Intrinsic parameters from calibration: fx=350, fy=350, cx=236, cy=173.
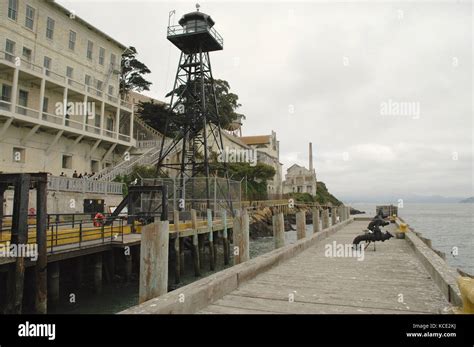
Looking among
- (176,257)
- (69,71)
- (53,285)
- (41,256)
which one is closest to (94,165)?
(69,71)

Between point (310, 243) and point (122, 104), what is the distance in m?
31.5

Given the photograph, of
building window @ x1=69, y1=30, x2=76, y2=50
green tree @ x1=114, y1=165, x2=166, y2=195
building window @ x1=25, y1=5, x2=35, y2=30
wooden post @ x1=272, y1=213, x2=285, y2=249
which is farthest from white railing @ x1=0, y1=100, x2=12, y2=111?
wooden post @ x1=272, y1=213, x2=285, y2=249

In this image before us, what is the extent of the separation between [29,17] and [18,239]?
26.7 metres

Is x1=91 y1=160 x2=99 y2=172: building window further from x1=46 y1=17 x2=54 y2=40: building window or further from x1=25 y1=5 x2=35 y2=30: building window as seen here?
x1=25 y1=5 x2=35 y2=30: building window

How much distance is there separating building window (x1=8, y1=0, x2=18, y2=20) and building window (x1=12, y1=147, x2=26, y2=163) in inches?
413

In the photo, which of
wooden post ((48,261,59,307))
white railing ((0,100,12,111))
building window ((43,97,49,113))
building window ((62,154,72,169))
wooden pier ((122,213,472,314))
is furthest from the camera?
building window ((62,154,72,169))

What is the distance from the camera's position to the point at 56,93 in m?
31.8

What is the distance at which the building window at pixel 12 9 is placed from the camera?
27.7m

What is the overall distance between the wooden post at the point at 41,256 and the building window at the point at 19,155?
19692 millimetres

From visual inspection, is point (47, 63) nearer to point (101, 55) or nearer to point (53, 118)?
point (53, 118)

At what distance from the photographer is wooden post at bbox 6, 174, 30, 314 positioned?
10.0 metres
